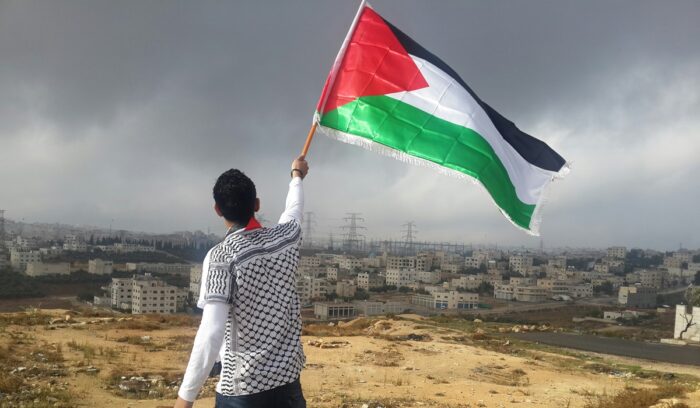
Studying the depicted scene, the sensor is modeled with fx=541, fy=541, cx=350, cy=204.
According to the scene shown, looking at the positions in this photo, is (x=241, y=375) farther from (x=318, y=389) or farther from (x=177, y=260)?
(x=177, y=260)

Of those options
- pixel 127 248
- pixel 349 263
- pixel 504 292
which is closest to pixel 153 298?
pixel 127 248

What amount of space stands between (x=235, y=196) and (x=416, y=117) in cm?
228

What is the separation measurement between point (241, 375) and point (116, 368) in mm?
6911

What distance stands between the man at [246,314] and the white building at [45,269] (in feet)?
172

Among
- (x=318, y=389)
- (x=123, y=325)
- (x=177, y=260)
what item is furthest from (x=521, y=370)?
(x=177, y=260)

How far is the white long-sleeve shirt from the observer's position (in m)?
1.85

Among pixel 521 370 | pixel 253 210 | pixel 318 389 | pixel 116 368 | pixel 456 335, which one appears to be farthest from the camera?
pixel 456 335

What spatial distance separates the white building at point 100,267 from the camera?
5229 centimetres

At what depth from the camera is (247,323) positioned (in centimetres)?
197

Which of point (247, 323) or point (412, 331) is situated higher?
point (247, 323)

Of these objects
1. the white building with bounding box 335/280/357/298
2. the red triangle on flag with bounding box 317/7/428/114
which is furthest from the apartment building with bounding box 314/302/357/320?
the red triangle on flag with bounding box 317/7/428/114

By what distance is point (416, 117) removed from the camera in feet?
13.3

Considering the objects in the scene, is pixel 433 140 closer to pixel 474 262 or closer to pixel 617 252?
pixel 474 262

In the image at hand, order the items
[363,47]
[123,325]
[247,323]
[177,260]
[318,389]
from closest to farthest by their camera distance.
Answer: [247,323], [363,47], [318,389], [123,325], [177,260]
